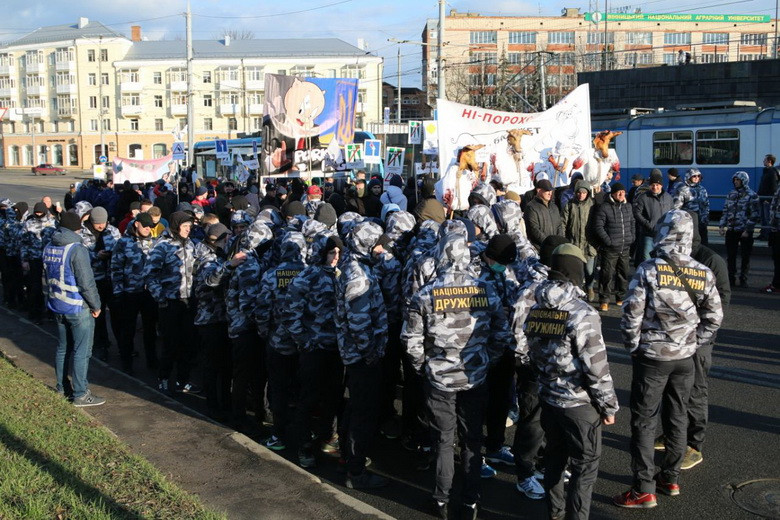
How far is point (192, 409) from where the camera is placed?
811 cm

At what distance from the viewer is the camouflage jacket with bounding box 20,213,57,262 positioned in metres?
12.5

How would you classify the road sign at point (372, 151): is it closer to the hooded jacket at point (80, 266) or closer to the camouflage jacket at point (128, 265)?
the camouflage jacket at point (128, 265)

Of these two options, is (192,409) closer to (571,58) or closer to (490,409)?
(490,409)

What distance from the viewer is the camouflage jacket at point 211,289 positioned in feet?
24.9

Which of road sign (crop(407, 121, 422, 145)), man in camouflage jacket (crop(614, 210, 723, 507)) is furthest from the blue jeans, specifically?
road sign (crop(407, 121, 422, 145))

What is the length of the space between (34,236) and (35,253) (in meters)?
0.28

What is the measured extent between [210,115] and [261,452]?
88.1 metres

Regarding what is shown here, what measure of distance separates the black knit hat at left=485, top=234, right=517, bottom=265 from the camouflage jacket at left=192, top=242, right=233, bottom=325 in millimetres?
2909

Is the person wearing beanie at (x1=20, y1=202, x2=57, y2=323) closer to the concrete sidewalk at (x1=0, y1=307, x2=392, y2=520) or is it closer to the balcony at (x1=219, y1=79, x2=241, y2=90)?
the concrete sidewalk at (x1=0, y1=307, x2=392, y2=520)

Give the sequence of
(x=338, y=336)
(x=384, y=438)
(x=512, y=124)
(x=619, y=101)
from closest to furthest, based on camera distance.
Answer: (x=338, y=336), (x=384, y=438), (x=512, y=124), (x=619, y=101)

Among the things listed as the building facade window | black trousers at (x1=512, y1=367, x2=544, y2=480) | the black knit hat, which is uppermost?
A: the building facade window

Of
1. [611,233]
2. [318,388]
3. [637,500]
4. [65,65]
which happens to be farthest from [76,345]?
[65,65]

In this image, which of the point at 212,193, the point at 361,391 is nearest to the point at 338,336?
the point at 361,391

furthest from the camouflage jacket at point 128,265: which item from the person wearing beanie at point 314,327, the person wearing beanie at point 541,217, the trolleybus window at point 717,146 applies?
the trolleybus window at point 717,146
